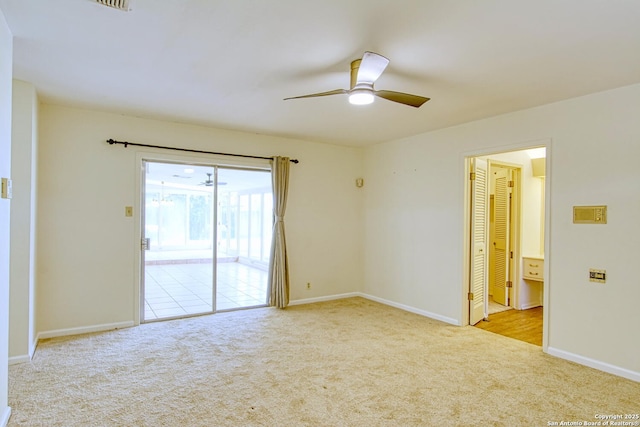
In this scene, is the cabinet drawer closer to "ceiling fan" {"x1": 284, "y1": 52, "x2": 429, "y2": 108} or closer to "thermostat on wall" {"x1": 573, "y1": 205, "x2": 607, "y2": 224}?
"thermostat on wall" {"x1": 573, "y1": 205, "x2": 607, "y2": 224}

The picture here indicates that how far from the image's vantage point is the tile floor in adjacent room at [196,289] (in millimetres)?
5035

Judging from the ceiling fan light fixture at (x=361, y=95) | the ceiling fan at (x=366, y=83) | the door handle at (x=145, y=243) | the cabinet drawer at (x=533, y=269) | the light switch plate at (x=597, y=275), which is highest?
the ceiling fan at (x=366, y=83)

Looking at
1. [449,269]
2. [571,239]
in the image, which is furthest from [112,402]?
[571,239]

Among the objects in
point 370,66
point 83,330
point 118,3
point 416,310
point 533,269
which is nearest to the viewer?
point 118,3

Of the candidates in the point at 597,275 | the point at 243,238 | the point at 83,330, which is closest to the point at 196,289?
the point at 83,330

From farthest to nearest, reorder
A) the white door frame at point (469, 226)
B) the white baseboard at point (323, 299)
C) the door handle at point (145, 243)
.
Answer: the white baseboard at point (323, 299) → the door handle at point (145, 243) → the white door frame at point (469, 226)

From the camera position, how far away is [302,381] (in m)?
2.91

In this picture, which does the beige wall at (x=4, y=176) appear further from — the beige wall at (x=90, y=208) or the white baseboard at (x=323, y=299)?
the white baseboard at (x=323, y=299)

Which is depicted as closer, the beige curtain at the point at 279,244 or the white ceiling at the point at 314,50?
the white ceiling at the point at 314,50

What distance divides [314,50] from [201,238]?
4.02m

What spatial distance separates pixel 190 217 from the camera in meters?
6.35

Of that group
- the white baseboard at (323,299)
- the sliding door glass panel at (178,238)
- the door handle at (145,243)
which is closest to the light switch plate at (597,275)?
the white baseboard at (323,299)

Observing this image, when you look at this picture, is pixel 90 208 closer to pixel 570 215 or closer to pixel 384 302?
pixel 384 302

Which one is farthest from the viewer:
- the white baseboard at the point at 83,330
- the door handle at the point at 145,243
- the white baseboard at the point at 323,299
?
the white baseboard at the point at 323,299
